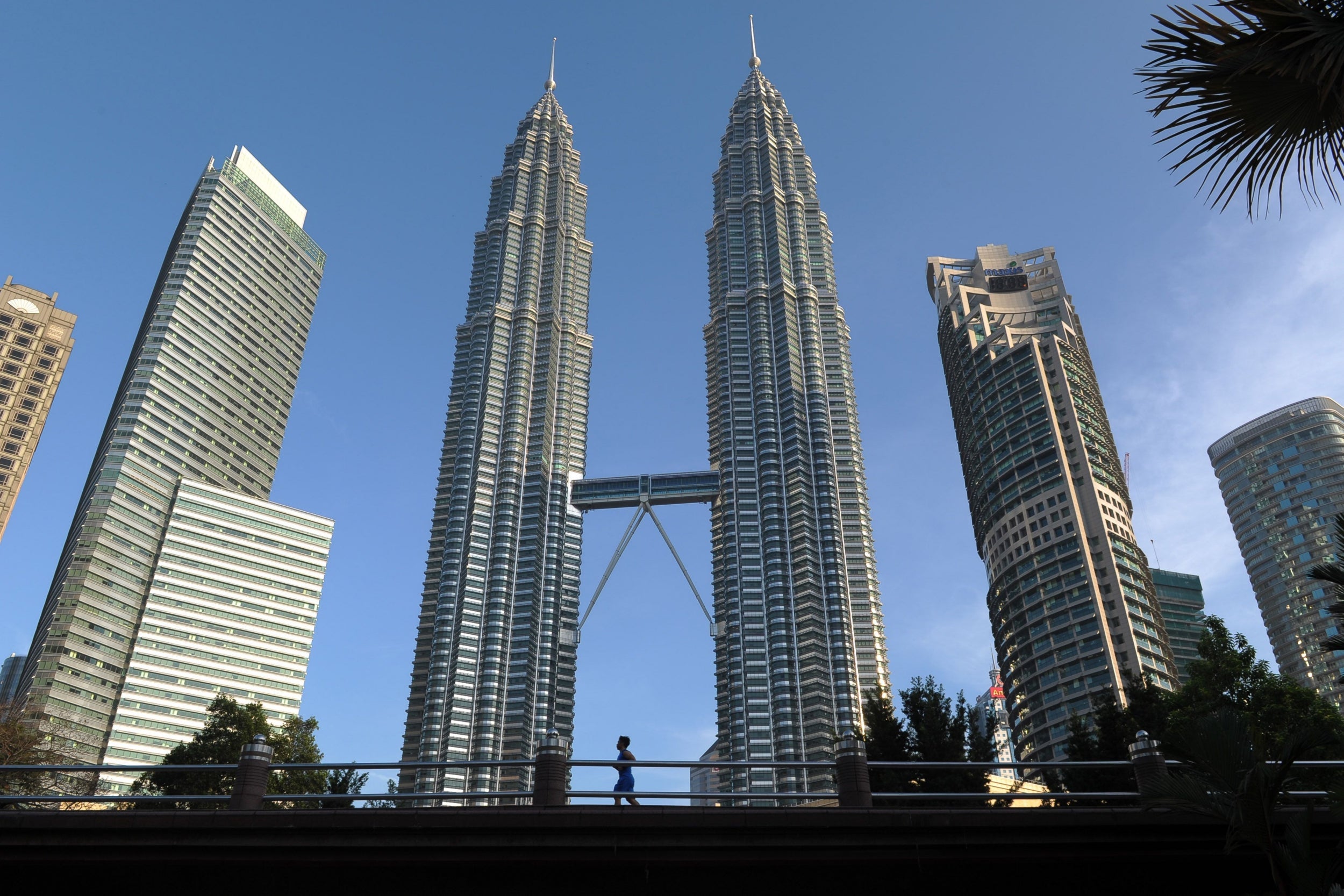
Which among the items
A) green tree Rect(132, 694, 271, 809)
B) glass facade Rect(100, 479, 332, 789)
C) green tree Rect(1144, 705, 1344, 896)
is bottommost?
green tree Rect(1144, 705, 1344, 896)

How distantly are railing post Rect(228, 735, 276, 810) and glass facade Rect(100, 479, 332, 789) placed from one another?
170602mm

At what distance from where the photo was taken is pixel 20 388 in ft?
630

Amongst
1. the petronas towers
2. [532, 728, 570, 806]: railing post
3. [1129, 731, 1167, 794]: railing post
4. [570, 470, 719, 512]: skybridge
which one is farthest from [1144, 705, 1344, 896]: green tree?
[570, 470, 719, 512]: skybridge

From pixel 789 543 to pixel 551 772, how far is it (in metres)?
156

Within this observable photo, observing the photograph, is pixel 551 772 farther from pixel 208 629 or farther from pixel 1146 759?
pixel 208 629

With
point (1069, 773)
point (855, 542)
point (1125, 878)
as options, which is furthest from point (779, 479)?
point (1125, 878)

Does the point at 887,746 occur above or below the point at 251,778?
above

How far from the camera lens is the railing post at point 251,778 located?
17.9 m

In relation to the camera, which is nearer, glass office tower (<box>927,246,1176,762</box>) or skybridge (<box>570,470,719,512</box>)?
glass office tower (<box>927,246,1176,762</box>)

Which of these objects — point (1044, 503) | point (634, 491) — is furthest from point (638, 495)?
point (1044, 503)

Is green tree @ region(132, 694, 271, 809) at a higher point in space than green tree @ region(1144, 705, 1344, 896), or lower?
higher

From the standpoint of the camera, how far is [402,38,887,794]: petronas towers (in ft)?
536

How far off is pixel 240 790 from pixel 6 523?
7646 inches

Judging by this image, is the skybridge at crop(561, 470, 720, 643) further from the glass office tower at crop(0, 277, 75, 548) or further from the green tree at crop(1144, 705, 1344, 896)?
the green tree at crop(1144, 705, 1344, 896)
